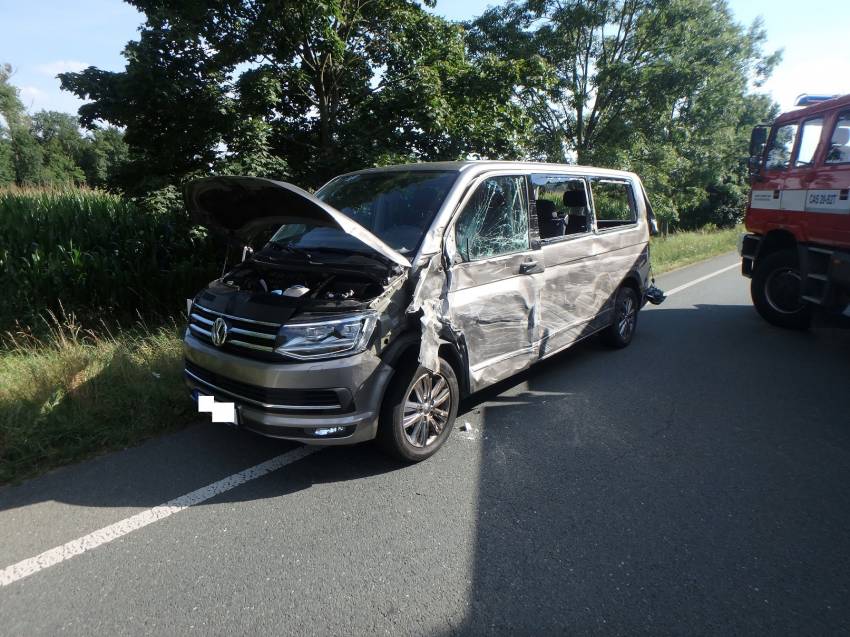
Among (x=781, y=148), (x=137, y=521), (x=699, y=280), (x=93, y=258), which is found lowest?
(x=699, y=280)

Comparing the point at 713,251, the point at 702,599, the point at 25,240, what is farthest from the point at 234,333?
the point at 713,251

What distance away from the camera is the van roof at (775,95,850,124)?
6086 millimetres

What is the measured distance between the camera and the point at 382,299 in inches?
128

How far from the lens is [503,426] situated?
4.18 m

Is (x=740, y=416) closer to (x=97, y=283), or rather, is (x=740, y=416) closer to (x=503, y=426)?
(x=503, y=426)

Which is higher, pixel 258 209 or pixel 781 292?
pixel 258 209

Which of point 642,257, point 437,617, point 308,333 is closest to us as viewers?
point 437,617

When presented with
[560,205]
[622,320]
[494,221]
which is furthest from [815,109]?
[494,221]

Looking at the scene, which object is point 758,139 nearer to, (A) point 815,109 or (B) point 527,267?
(A) point 815,109

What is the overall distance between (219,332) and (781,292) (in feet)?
24.6

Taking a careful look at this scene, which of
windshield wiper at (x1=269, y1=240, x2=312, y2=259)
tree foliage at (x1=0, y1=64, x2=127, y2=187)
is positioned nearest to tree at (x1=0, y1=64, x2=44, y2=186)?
tree foliage at (x1=0, y1=64, x2=127, y2=187)

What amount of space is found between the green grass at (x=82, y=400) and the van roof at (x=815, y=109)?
25.0 ft

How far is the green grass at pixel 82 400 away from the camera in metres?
3.64

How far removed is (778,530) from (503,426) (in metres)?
1.87
